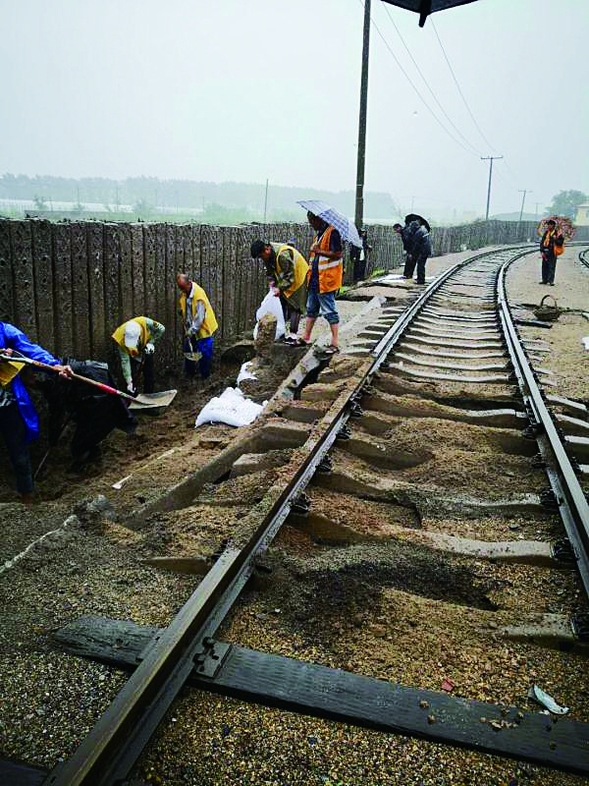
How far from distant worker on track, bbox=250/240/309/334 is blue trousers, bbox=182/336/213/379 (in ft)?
4.28

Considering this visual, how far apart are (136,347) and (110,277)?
99 centimetres

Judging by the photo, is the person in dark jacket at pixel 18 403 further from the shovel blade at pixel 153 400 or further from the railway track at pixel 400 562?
the railway track at pixel 400 562

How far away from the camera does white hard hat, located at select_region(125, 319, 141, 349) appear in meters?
7.77

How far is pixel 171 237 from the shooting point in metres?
9.12

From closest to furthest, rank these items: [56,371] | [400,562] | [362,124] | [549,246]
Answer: [400,562], [56,371], [549,246], [362,124]

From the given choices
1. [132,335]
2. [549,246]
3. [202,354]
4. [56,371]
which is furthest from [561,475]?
[549,246]

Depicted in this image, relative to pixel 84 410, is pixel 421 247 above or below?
above

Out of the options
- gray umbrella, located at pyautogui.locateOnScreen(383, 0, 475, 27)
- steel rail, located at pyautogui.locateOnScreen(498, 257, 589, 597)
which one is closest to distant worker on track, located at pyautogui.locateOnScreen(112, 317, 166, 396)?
steel rail, located at pyautogui.locateOnScreen(498, 257, 589, 597)

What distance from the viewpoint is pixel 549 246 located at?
17109 millimetres

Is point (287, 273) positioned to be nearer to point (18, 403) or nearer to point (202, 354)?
point (202, 354)

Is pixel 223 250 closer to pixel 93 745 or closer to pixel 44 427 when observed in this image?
pixel 44 427

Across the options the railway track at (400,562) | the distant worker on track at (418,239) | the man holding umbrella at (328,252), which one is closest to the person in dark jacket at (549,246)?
the distant worker on track at (418,239)

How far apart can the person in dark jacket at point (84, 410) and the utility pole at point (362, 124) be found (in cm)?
1334

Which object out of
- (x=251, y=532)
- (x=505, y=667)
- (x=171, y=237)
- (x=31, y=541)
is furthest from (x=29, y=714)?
(x=171, y=237)
